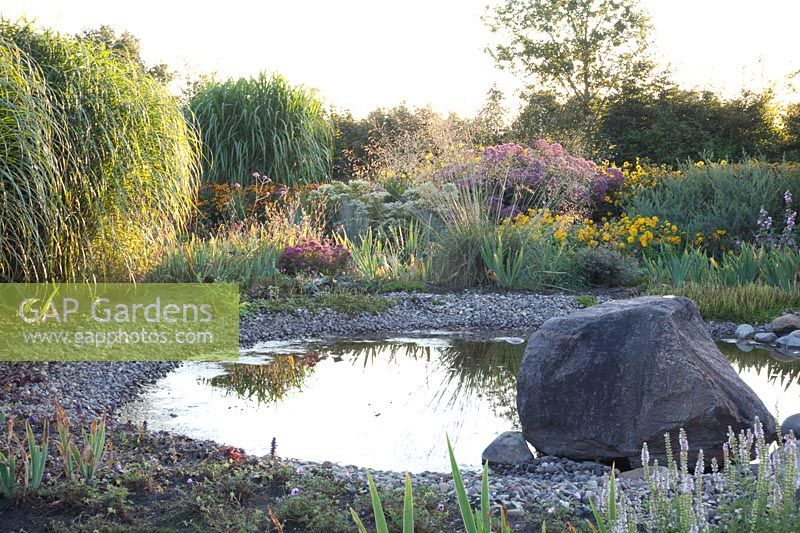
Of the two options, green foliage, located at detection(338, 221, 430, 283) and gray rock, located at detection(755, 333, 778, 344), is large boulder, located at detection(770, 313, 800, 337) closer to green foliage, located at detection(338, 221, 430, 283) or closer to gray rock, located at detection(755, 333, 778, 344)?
gray rock, located at detection(755, 333, 778, 344)

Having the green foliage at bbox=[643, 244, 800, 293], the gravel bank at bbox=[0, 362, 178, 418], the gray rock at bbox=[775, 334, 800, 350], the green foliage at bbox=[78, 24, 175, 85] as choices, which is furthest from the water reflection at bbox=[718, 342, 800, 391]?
the green foliage at bbox=[78, 24, 175, 85]

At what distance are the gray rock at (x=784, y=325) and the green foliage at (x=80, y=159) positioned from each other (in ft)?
15.7

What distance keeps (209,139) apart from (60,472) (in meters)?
10.9

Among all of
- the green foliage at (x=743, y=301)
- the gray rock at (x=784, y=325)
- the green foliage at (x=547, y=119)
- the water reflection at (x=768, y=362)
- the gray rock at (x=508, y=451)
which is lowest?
the gray rock at (x=508, y=451)

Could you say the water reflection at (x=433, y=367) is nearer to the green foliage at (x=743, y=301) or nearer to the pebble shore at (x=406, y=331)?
the pebble shore at (x=406, y=331)

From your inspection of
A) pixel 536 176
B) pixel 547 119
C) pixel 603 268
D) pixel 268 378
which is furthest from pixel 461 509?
pixel 547 119

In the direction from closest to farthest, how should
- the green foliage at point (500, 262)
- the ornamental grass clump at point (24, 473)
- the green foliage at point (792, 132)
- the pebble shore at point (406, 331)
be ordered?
1. the ornamental grass clump at point (24, 473)
2. the pebble shore at point (406, 331)
3. the green foliage at point (500, 262)
4. the green foliage at point (792, 132)

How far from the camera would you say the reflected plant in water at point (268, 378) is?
503cm

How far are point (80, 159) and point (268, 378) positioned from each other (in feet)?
6.09

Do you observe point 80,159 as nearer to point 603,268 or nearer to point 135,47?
point 603,268

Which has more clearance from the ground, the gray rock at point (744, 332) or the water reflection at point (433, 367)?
the gray rock at point (744, 332)

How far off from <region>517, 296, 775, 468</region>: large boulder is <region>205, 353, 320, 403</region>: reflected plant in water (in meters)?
1.64

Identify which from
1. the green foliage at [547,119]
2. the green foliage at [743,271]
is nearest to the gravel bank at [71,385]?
the green foliage at [743,271]

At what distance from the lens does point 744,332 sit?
691 cm
